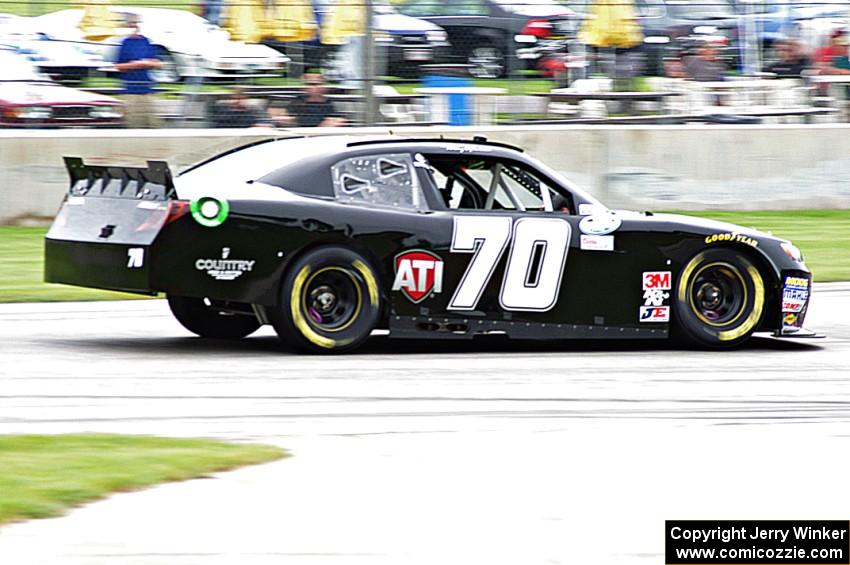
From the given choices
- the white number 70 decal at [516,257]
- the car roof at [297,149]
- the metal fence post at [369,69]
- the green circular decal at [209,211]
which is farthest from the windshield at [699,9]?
the green circular decal at [209,211]

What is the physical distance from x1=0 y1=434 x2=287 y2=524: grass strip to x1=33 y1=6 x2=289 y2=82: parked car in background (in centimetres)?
1088

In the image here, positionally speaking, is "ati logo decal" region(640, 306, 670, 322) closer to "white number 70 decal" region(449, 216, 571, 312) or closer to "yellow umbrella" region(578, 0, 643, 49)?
"white number 70 decal" region(449, 216, 571, 312)

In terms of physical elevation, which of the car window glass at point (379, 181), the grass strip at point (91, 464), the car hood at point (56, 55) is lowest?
the grass strip at point (91, 464)

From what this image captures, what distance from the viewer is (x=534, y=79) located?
60.6ft

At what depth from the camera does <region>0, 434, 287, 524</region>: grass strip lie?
5.32 m

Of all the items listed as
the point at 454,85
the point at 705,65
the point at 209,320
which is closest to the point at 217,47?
the point at 454,85

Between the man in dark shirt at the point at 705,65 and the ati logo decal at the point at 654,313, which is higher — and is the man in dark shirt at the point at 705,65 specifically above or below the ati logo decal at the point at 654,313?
above

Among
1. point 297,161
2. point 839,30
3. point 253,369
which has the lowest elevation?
point 253,369

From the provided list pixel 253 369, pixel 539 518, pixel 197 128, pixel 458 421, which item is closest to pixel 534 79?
pixel 197 128

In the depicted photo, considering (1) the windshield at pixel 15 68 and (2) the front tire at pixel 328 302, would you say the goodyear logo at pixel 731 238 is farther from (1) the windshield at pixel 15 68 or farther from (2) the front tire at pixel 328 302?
(1) the windshield at pixel 15 68

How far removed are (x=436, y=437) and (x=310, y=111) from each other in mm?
10985

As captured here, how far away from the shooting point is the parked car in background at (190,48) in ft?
55.5

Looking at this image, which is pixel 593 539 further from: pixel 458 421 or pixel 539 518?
pixel 458 421

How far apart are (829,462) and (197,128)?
1176 centimetres
